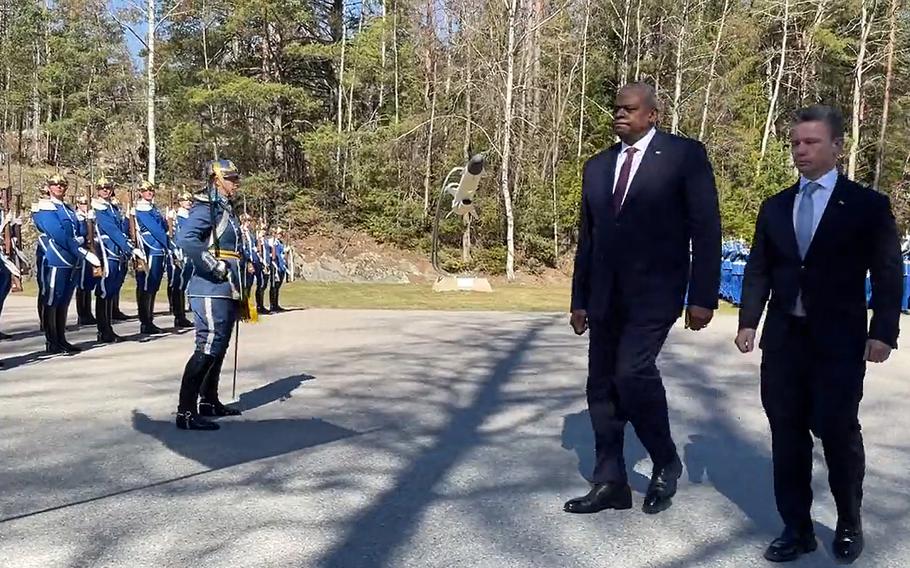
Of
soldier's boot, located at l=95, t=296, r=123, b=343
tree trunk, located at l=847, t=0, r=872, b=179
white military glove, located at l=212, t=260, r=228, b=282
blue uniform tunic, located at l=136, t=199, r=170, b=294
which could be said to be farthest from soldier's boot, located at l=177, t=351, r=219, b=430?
tree trunk, located at l=847, t=0, r=872, b=179

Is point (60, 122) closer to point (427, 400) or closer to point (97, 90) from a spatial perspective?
point (97, 90)

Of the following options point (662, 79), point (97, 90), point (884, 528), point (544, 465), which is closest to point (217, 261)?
point (544, 465)

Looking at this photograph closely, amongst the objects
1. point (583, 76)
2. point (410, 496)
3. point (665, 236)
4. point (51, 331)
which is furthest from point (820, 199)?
point (583, 76)

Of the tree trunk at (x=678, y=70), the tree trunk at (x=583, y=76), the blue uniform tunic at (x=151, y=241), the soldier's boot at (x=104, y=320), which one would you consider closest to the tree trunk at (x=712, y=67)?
the tree trunk at (x=678, y=70)

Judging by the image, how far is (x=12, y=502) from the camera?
14.5 ft

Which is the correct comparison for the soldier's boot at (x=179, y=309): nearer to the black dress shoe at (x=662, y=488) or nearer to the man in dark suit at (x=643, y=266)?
the man in dark suit at (x=643, y=266)

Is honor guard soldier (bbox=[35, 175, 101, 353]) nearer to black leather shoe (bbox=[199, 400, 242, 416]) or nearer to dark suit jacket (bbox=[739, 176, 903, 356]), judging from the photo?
black leather shoe (bbox=[199, 400, 242, 416])

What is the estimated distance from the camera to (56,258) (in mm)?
10141

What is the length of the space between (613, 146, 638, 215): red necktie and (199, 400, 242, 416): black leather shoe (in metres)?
3.66

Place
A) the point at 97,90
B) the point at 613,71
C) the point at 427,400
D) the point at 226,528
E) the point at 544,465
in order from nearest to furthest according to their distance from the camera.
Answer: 1. the point at 226,528
2. the point at 544,465
3. the point at 427,400
4. the point at 613,71
5. the point at 97,90

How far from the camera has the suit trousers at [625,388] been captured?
4160 millimetres

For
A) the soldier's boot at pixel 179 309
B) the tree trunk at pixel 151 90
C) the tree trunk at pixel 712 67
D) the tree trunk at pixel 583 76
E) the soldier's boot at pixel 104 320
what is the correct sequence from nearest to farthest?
1. the soldier's boot at pixel 104 320
2. the soldier's boot at pixel 179 309
3. the tree trunk at pixel 151 90
4. the tree trunk at pixel 712 67
5. the tree trunk at pixel 583 76

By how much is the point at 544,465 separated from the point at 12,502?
285 centimetres

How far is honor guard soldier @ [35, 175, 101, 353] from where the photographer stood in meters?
10.0
